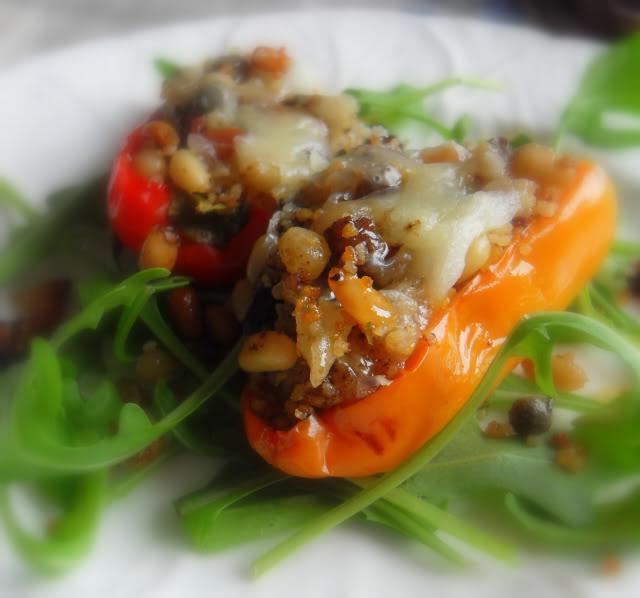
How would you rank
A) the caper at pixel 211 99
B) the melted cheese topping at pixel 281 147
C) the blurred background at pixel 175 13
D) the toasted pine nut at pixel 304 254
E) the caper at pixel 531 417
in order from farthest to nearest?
the blurred background at pixel 175 13
the caper at pixel 211 99
the melted cheese topping at pixel 281 147
the caper at pixel 531 417
the toasted pine nut at pixel 304 254

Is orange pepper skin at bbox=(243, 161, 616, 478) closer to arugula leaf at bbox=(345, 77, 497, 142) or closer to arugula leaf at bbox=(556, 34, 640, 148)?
arugula leaf at bbox=(345, 77, 497, 142)

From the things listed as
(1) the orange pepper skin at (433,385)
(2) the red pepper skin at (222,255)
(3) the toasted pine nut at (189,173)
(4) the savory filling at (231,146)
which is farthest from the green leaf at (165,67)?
(1) the orange pepper skin at (433,385)

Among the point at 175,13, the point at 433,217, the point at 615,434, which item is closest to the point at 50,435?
the point at 433,217

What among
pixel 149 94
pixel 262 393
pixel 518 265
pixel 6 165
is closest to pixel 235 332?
pixel 262 393

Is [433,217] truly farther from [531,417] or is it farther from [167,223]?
[167,223]

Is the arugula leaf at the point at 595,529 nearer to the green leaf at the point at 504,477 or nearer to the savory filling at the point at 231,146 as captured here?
the green leaf at the point at 504,477

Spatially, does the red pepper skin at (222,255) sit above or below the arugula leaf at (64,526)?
above

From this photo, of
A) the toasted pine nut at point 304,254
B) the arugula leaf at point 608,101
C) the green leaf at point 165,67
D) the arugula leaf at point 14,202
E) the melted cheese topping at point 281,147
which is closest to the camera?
the toasted pine nut at point 304,254
